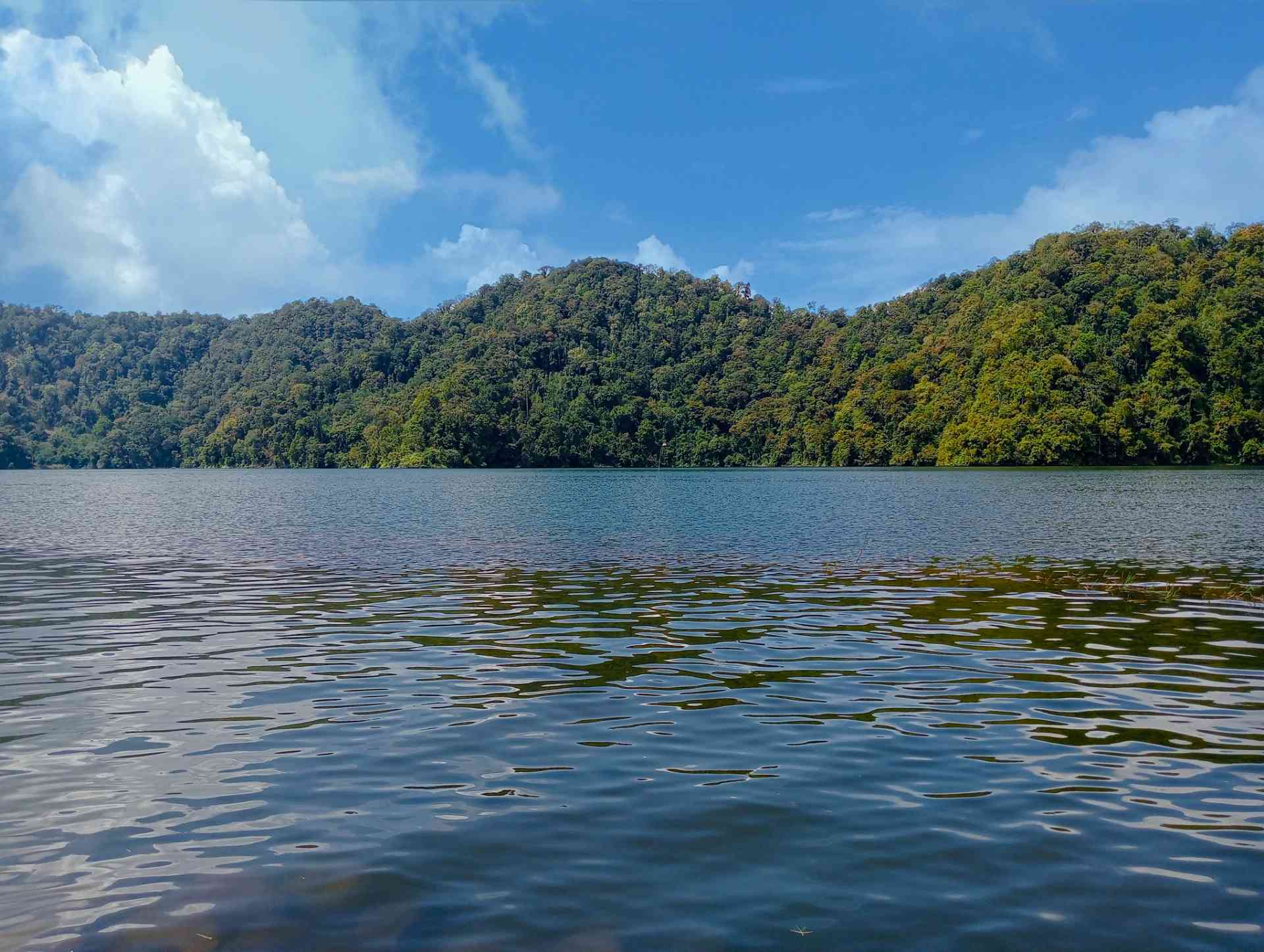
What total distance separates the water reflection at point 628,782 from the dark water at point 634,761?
5 centimetres

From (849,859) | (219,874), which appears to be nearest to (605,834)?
(849,859)

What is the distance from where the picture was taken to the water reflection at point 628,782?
7.81 meters

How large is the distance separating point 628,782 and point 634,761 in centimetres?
81

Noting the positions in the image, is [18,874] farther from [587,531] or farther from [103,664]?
[587,531]

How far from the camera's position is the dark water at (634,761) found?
25.7 ft

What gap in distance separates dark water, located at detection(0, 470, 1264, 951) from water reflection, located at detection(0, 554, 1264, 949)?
50mm

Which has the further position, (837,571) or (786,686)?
(837,571)

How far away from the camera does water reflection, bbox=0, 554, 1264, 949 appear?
25.6 ft

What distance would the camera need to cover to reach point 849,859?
346 inches

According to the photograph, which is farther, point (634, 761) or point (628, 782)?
point (634, 761)

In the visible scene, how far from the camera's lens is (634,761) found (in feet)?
38.6

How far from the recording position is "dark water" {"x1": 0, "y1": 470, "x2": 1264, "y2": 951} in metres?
7.84

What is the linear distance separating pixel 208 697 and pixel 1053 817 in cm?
1233

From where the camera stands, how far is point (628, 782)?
36.0 ft
